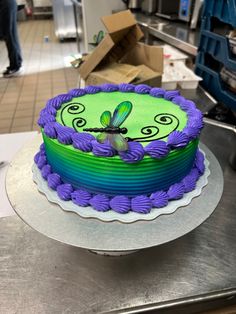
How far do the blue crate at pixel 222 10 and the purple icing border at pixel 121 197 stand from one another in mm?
1106

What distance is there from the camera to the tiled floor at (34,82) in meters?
3.51

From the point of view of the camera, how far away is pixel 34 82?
15.1 ft

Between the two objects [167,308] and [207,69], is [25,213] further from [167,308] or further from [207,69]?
[207,69]

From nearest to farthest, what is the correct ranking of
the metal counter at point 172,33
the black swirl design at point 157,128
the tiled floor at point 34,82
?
the black swirl design at point 157,128
the metal counter at point 172,33
the tiled floor at point 34,82

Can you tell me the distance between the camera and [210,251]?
2.99 ft

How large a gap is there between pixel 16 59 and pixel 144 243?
16.2 ft

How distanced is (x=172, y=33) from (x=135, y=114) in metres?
2.07

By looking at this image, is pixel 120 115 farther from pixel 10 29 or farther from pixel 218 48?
pixel 10 29

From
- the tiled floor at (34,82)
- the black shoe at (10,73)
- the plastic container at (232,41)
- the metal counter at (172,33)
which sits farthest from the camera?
the black shoe at (10,73)

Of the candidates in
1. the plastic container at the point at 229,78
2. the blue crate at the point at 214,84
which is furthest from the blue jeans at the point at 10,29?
the plastic container at the point at 229,78

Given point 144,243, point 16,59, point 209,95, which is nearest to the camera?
point 144,243

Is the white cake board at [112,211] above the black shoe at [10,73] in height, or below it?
above

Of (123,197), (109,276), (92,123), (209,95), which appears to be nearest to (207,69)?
(209,95)

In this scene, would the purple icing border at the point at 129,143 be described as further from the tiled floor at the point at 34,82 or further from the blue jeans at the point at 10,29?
the blue jeans at the point at 10,29
